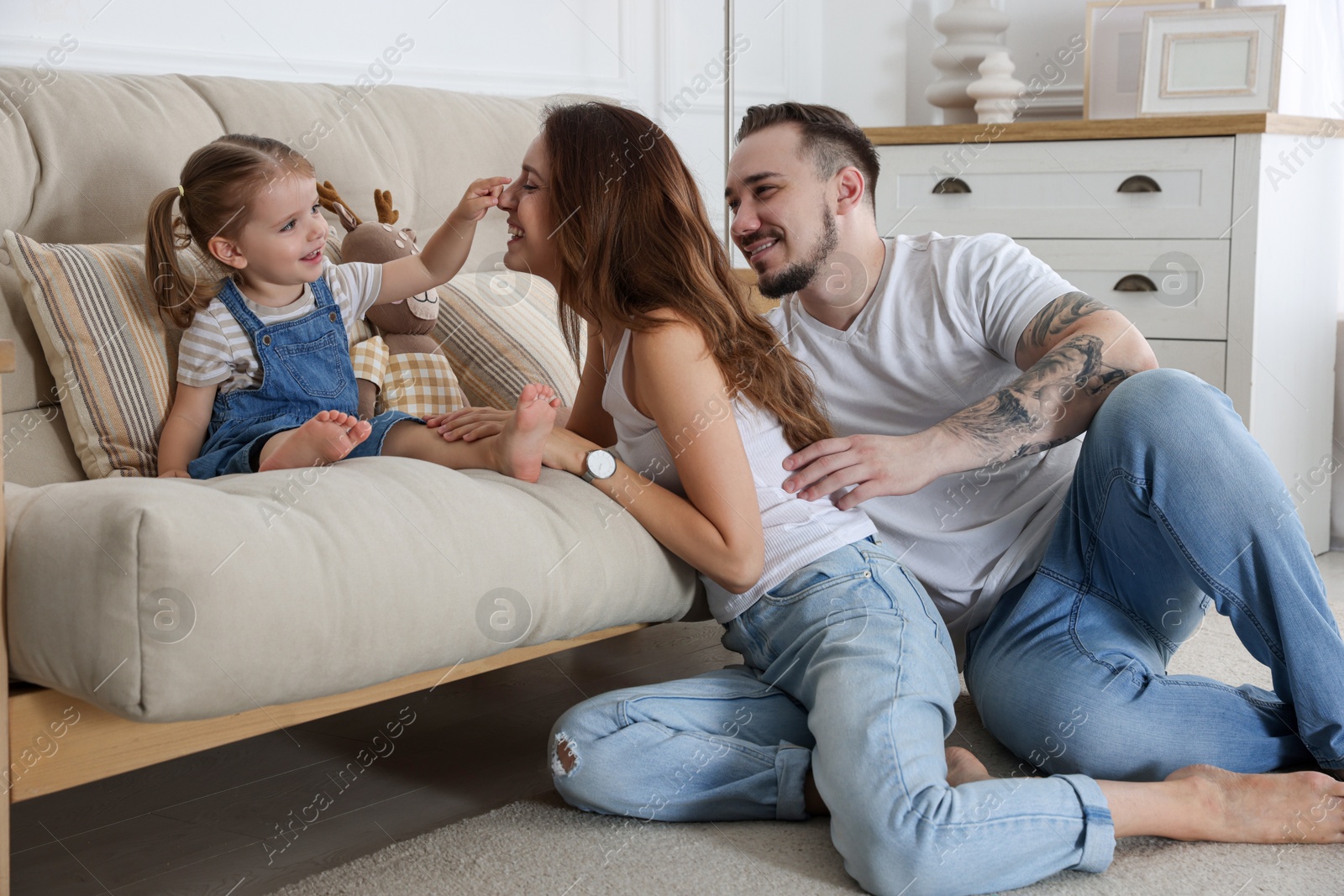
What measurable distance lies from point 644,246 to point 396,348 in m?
0.52

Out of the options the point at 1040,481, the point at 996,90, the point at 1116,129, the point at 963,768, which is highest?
the point at 996,90

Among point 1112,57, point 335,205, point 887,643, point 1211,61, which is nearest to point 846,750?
point 887,643

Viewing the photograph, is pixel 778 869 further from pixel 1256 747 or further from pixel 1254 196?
pixel 1254 196

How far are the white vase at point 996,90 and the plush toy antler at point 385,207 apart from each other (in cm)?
149

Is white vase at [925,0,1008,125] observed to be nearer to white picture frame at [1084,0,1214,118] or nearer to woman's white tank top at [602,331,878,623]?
white picture frame at [1084,0,1214,118]

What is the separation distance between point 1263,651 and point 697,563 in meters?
0.54

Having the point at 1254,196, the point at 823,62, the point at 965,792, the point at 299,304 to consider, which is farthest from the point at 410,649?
the point at 823,62

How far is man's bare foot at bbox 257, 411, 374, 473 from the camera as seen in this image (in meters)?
1.22

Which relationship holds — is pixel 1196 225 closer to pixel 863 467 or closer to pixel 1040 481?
pixel 1040 481

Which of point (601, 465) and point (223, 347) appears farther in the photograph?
point (223, 347)

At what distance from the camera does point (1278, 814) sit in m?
1.11

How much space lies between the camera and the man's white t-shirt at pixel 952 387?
1.34 metres

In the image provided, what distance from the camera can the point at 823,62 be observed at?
324 cm

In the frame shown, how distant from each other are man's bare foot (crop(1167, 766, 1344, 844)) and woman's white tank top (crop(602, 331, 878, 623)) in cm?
41
